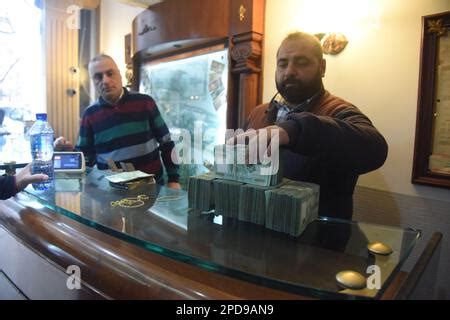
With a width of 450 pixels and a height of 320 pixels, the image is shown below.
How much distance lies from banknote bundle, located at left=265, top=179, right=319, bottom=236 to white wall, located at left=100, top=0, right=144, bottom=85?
3.45 metres

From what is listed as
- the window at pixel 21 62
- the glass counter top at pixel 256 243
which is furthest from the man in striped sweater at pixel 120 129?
the window at pixel 21 62

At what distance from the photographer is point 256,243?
70 cm

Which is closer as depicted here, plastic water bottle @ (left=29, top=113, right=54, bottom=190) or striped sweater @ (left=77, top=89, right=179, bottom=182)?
plastic water bottle @ (left=29, top=113, right=54, bottom=190)

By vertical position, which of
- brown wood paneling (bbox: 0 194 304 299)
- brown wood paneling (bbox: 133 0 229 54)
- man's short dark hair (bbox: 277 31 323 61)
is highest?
brown wood paneling (bbox: 133 0 229 54)

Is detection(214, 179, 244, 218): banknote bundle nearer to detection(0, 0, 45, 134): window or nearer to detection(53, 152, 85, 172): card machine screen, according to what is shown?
detection(53, 152, 85, 172): card machine screen

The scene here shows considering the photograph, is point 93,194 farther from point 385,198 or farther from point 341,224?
point 385,198

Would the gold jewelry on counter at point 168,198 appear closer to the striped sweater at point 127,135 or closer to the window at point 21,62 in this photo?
the striped sweater at point 127,135

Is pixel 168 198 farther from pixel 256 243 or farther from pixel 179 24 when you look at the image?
pixel 179 24

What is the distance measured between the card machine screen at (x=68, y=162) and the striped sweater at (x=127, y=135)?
0.47 m

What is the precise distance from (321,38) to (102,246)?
5.62 feet

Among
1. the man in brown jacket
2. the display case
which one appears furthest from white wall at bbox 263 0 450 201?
the display case

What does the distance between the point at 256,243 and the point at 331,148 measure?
14.9 inches

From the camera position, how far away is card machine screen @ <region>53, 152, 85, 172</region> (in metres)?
1.50
